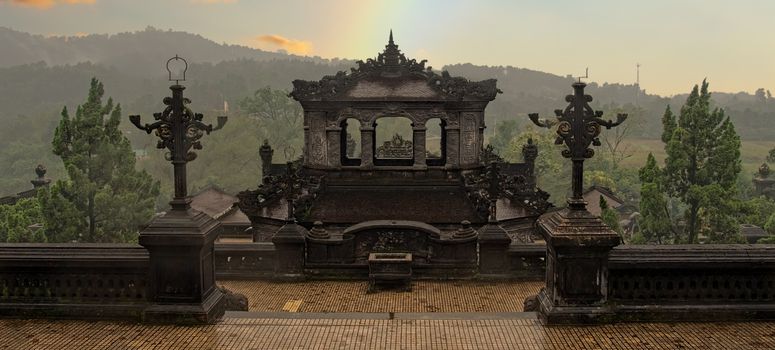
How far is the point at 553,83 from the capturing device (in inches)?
7313

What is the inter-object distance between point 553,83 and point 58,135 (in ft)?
552

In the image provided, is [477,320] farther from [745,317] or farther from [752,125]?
[752,125]

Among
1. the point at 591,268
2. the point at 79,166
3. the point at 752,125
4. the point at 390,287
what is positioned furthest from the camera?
the point at 752,125

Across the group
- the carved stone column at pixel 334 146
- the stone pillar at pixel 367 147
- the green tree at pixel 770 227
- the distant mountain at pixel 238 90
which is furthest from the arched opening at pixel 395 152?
the distant mountain at pixel 238 90

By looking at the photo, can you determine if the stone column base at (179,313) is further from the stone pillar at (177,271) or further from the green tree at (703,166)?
the green tree at (703,166)

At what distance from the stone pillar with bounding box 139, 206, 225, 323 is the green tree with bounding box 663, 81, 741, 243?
24.4 metres

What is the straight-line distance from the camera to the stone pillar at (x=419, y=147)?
23922 mm

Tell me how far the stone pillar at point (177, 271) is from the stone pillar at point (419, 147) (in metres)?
14.7

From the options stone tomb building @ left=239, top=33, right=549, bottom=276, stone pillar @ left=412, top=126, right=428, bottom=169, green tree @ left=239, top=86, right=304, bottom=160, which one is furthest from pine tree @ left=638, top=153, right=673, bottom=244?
green tree @ left=239, top=86, right=304, bottom=160

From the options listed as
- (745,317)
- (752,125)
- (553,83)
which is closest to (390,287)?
(745,317)

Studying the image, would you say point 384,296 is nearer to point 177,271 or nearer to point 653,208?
point 177,271

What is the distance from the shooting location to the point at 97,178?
31328 mm

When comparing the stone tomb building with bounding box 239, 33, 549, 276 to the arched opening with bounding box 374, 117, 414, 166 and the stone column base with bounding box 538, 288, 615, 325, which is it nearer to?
the arched opening with bounding box 374, 117, 414, 166

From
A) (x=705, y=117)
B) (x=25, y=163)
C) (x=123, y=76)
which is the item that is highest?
(x=123, y=76)
